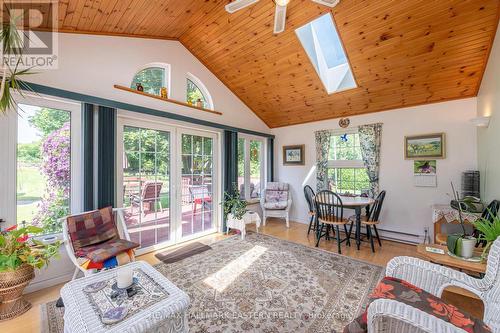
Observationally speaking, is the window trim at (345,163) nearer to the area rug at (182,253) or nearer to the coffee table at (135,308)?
the area rug at (182,253)

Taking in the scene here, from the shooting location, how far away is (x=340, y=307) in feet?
6.41

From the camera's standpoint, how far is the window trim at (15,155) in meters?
2.13

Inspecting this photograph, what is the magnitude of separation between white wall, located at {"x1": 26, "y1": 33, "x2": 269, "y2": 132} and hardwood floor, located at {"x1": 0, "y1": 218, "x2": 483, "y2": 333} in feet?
7.27

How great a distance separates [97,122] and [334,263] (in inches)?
139

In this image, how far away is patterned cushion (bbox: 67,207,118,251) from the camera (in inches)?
87.8

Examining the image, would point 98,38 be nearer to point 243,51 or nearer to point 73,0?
point 73,0

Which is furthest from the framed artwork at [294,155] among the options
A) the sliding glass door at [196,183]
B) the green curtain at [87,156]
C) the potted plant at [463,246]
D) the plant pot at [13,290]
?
the plant pot at [13,290]

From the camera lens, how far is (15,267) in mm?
1801

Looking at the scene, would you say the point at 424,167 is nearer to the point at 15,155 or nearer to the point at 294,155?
the point at 294,155

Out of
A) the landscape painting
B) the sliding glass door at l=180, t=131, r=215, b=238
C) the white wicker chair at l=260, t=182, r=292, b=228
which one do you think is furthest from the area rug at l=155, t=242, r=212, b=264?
the landscape painting

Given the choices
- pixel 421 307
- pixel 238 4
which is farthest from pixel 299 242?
pixel 238 4

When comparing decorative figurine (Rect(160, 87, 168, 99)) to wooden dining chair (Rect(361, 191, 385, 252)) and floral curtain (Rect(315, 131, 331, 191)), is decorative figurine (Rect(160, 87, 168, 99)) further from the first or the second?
wooden dining chair (Rect(361, 191, 385, 252))

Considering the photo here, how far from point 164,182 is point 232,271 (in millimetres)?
1738

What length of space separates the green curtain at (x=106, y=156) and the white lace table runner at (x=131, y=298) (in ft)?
4.75
